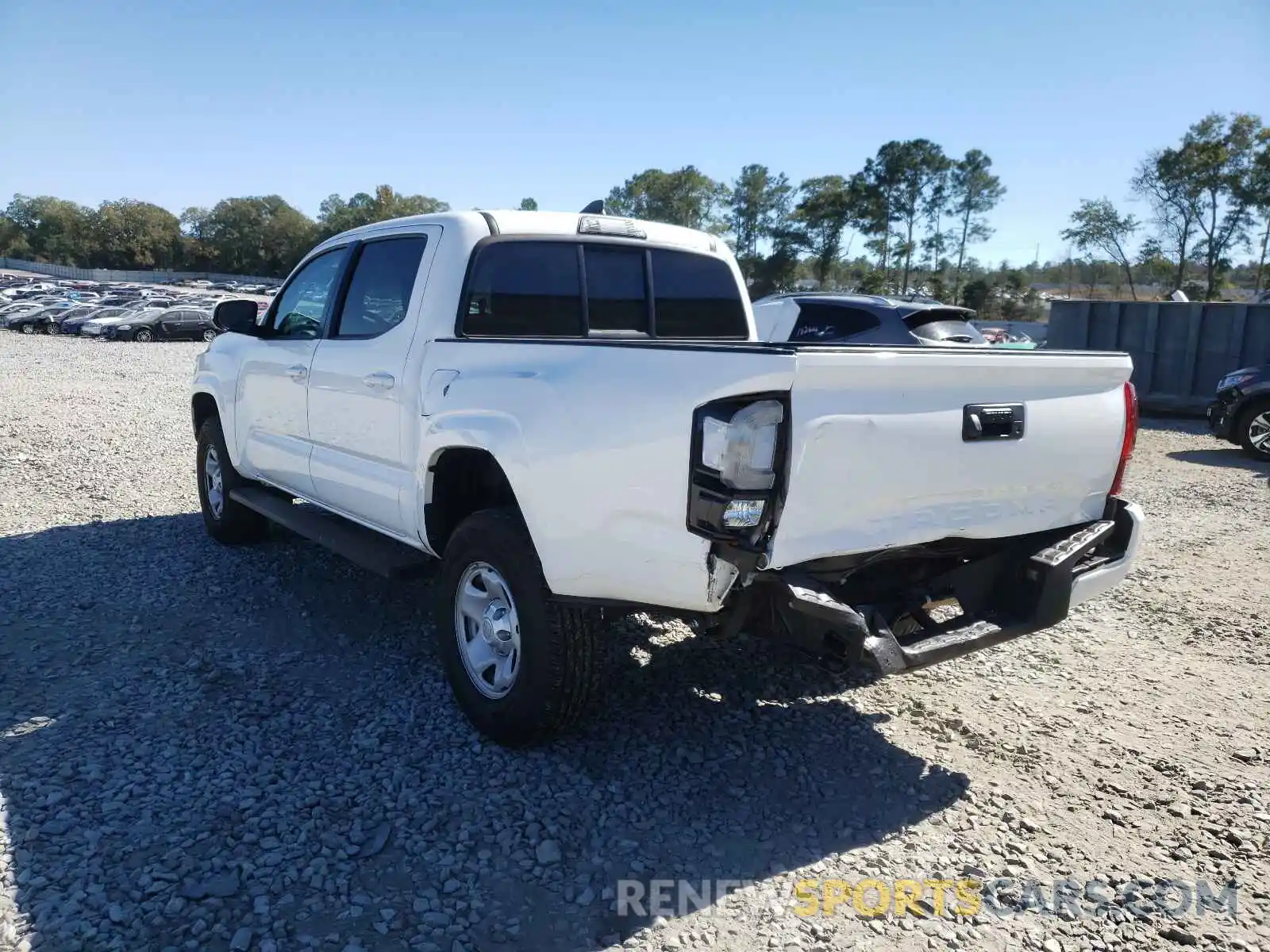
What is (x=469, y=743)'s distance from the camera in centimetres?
367

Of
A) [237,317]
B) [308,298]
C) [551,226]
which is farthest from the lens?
[237,317]

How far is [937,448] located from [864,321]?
712 centimetres

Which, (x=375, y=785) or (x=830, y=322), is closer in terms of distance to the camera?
(x=375, y=785)

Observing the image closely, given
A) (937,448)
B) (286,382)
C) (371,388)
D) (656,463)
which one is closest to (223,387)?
(286,382)

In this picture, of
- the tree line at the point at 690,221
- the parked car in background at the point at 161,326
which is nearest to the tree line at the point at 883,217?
the tree line at the point at 690,221

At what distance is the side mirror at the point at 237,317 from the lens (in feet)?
18.0

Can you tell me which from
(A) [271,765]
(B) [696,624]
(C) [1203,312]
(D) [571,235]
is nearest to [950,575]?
(B) [696,624]

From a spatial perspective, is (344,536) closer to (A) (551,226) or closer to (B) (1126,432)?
(A) (551,226)

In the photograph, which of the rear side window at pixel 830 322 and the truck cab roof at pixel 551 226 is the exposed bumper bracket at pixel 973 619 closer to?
the truck cab roof at pixel 551 226

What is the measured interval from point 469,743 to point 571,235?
7.82ft

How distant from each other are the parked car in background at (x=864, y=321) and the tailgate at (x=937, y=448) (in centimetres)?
579

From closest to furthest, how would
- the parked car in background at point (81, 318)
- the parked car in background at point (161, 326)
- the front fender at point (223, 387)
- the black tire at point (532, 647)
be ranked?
the black tire at point (532, 647)
the front fender at point (223, 387)
the parked car in background at point (161, 326)
the parked car in background at point (81, 318)

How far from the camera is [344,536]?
455 cm

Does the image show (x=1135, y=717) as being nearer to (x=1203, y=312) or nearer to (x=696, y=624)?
(x=696, y=624)
